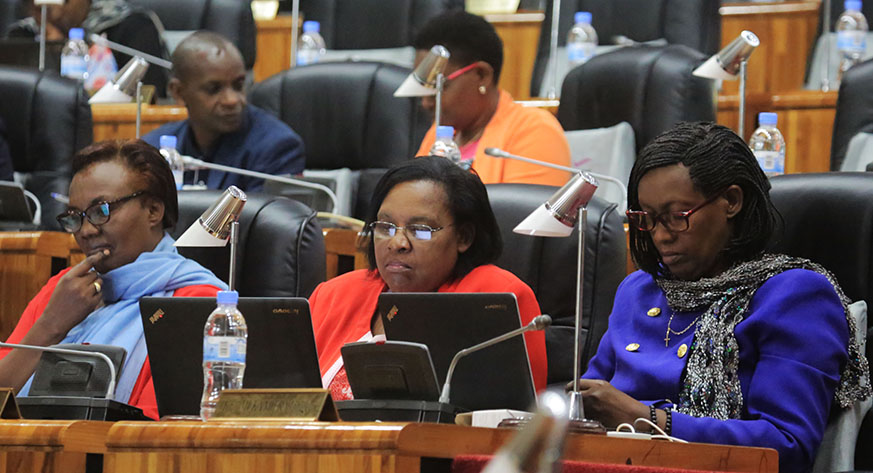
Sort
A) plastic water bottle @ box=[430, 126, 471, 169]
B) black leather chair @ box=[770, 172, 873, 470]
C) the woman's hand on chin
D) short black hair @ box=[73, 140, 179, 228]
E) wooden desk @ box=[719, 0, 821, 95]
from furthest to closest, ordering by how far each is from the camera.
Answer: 1. wooden desk @ box=[719, 0, 821, 95]
2. plastic water bottle @ box=[430, 126, 471, 169]
3. short black hair @ box=[73, 140, 179, 228]
4. black leather chair @ box=[770, 172, 873, 470]
5. the woman's hand on chin

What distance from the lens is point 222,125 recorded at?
4.39m

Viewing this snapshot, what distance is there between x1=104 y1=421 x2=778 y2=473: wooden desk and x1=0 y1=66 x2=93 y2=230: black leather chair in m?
2.96

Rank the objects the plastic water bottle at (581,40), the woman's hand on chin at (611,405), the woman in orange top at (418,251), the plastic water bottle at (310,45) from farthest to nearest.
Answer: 1. the plastic water bottle at (310,45)
2. the plastic water bottle at (581,40)
3. the woman in orange top at (418,251)
4. the woman's hand on chin at (611,405)

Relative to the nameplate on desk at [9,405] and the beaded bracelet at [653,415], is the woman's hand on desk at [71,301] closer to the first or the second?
the nameplate on desk at [9,405]

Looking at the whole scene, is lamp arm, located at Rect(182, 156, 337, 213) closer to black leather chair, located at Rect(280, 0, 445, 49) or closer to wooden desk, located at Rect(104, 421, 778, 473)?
black leather chair, located at Rect(280, 0, 445, 49)

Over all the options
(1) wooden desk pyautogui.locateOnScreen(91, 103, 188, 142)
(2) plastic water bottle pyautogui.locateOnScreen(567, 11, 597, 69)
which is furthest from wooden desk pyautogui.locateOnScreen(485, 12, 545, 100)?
(1) wooden desk pyautogui.locateOnScreen(91, 103, 188, 142)

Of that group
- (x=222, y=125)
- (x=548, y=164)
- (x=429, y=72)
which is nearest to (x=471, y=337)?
(x=548, y=164)

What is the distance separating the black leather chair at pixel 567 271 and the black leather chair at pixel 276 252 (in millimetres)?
468

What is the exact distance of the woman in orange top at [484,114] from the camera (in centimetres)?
372

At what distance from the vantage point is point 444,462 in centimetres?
169

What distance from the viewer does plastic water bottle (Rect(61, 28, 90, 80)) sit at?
554 centimetres

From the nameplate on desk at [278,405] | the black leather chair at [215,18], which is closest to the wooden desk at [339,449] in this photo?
the nameplate on desk at [278,405]

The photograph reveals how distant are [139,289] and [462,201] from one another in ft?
2.22

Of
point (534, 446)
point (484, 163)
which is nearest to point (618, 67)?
point (484, 163)
